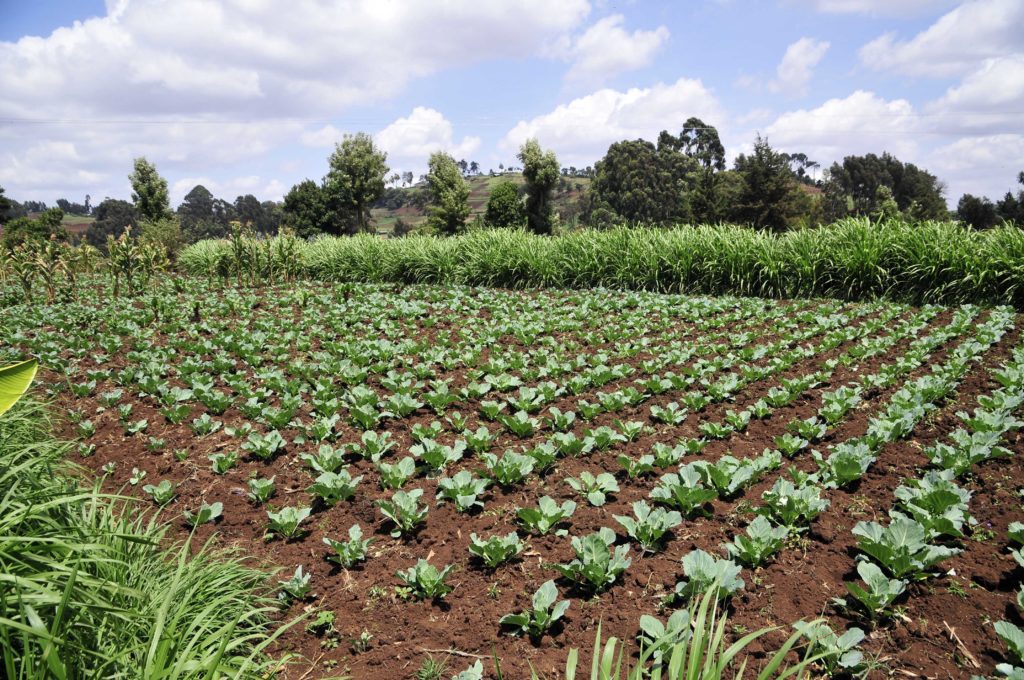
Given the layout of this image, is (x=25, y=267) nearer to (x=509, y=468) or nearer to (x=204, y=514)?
(x=204, y=514)

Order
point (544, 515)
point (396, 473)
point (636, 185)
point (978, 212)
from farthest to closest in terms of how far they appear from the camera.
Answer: point (636, 185)
point (978, 212)
point (396, 473)
point (544, 515)

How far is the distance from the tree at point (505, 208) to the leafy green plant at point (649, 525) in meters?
33.5

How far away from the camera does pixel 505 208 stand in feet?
119

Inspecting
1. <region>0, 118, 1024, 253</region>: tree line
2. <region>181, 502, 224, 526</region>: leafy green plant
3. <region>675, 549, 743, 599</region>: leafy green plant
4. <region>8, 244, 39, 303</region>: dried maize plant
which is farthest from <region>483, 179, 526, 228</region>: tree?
<region>675, 549, 743, 599</region>: leafy green plant

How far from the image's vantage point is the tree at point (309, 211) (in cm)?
4103

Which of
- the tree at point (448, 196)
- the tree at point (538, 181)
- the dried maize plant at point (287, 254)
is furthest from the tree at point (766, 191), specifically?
the dried maize plant at point (287, 254)

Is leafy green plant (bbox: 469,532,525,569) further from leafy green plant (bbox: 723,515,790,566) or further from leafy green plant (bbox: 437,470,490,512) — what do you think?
leafy green plant (bbox: 723,515,790,566)

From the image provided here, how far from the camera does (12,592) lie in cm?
165

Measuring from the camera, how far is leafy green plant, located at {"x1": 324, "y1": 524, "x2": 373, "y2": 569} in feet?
8.58

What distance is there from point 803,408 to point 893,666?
2.78m

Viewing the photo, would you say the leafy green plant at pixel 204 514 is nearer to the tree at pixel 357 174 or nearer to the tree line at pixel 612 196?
the tree line at pixel 612 196

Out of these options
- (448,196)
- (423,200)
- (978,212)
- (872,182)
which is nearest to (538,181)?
(448,196)

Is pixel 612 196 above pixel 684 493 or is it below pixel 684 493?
above

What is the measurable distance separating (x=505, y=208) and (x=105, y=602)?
35755mm
